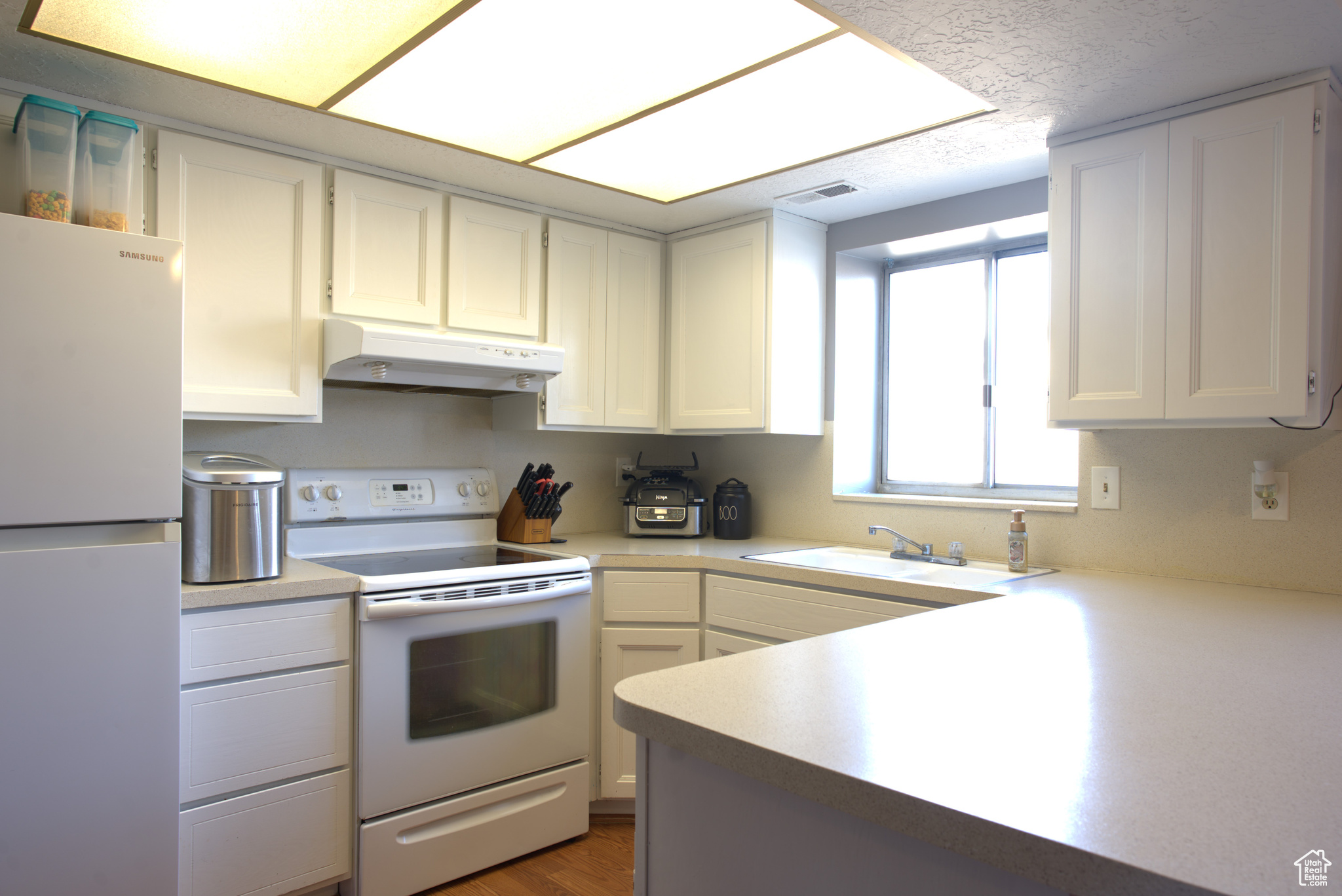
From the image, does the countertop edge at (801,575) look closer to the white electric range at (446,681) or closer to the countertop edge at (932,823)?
the white electric range at (446,681)

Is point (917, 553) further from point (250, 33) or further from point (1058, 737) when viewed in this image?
point (250, 33)

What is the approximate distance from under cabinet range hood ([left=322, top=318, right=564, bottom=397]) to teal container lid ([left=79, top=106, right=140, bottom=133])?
657mm

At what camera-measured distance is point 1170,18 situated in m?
1.58

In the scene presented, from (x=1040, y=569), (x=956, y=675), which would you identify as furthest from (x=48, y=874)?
(x=1040, y=569)

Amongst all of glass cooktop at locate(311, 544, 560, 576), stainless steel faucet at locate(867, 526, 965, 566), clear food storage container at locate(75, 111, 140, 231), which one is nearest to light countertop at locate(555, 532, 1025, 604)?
glass cooktop at locate(311, 544, 560, 576)

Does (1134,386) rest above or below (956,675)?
above

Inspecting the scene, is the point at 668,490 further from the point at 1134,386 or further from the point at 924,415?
the point at 1134,386

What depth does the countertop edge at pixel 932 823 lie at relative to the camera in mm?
631

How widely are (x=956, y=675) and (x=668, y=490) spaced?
2.08 metres

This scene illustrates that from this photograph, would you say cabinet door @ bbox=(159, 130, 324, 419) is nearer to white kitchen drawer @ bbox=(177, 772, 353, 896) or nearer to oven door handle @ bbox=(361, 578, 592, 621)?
oven door handle @ bbox=(361, 578, 592, 621)

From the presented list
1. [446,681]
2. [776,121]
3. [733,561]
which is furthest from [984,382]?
[446,681]

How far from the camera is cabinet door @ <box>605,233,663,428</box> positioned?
3113 mm

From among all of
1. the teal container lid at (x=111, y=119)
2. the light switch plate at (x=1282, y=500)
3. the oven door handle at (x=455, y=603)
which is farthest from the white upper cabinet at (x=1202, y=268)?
the teal container lid at (x=111, y=119)

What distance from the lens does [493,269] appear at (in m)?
2.77
